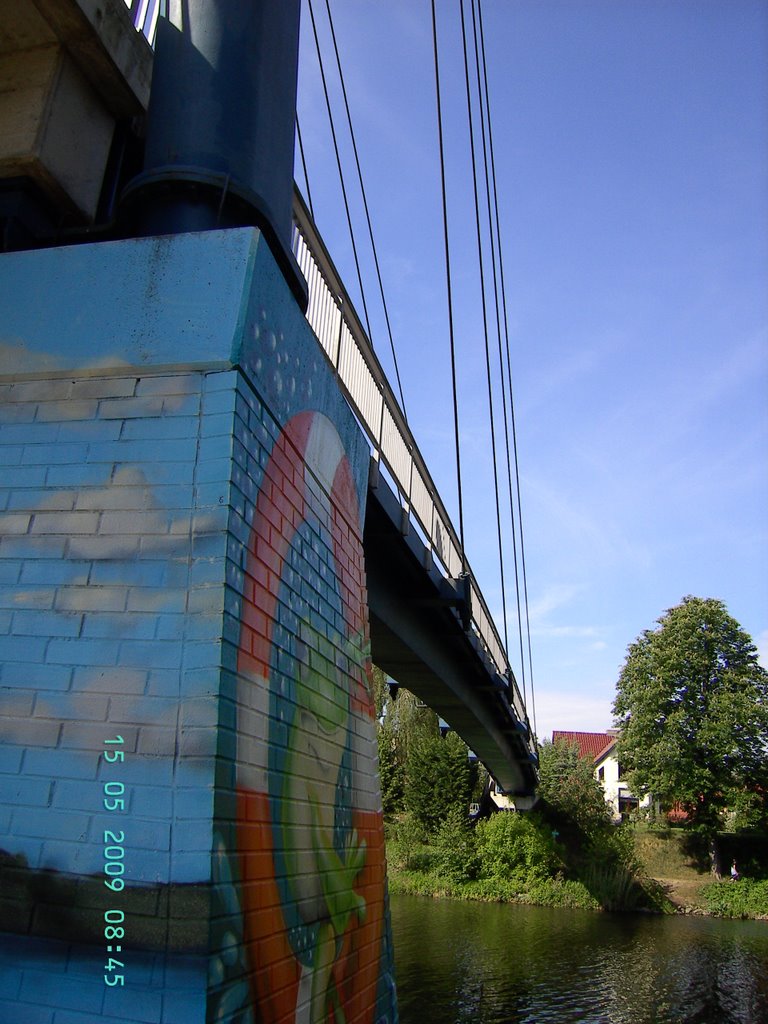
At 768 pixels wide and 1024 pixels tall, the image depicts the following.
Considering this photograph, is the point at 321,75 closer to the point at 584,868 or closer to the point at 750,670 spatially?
the point at 584,868

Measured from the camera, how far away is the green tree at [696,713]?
1303 inches

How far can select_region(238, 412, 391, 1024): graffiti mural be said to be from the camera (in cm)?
281

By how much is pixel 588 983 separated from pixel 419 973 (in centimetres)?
375

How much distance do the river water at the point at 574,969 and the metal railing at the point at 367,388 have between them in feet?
29.0

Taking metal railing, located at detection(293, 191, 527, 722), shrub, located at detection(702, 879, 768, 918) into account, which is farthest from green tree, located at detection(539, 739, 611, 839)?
metal railing, located at detection(293, 191, 527, 722)

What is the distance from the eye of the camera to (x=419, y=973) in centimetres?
1633

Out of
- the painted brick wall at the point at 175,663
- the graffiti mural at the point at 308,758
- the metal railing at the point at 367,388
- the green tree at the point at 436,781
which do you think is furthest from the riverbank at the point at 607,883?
the painted brick wall at the point at 175,663

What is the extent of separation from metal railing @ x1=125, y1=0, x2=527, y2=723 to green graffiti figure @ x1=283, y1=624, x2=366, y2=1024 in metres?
2.83

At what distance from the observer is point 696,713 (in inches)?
1391

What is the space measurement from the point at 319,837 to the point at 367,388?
15.0 feet

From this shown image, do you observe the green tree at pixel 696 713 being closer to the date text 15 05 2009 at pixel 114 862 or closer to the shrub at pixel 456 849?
the shrub at pixel 456 849

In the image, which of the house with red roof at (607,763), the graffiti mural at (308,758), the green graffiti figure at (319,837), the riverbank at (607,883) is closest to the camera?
the graffiti mural at (308,758)

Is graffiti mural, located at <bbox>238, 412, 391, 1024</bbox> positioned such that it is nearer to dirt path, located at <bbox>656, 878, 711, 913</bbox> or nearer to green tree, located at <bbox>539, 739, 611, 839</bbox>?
dirt path, located at <bbox>656, 878, 711, 913</bbox>

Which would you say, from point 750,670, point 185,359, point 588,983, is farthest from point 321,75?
point 750,670
